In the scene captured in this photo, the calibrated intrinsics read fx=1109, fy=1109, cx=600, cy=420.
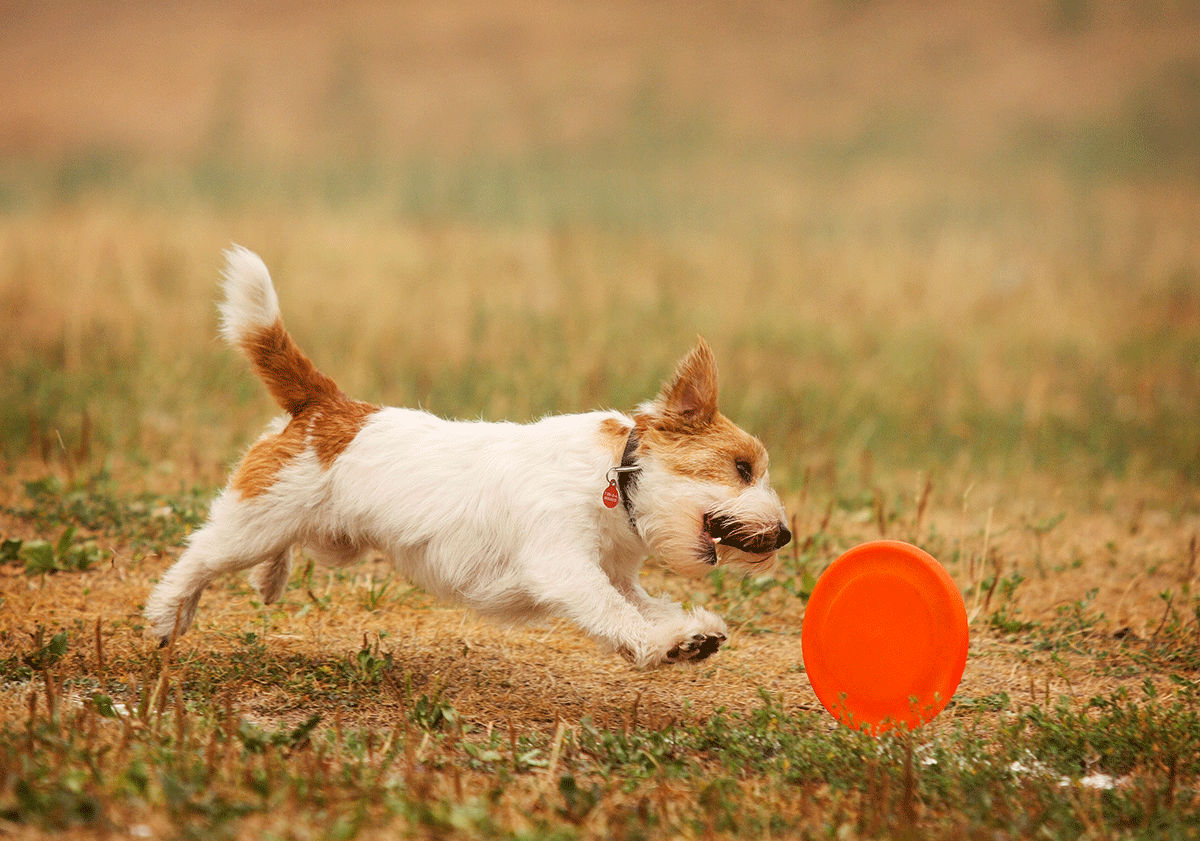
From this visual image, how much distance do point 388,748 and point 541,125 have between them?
1625 cm

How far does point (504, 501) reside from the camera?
4.18 m

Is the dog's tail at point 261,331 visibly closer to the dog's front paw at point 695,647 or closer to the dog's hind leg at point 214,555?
the dog's hind leg at point 214,555

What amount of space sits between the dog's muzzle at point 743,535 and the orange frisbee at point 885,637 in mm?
421

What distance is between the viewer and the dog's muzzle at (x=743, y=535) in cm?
395

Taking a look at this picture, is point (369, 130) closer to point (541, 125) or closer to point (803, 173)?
point (541, 125)

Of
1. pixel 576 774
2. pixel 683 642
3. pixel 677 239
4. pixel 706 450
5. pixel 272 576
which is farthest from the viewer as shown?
pixel 677 239

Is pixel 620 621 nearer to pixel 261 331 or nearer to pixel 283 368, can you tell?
pixel 283 368

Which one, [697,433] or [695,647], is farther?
[697,433]

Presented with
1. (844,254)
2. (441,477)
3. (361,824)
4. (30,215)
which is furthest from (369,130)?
(361,824)

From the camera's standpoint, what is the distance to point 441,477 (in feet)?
14.1

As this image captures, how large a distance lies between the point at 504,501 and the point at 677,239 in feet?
36.4

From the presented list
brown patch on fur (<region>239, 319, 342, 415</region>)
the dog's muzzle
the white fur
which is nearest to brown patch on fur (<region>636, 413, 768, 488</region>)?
the dog's muzzle

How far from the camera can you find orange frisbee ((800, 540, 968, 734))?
4094 mm

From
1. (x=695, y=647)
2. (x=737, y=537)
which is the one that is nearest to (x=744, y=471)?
(x=737, y=537)
